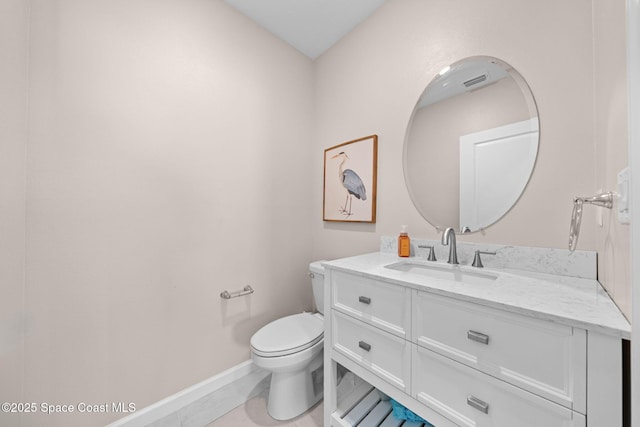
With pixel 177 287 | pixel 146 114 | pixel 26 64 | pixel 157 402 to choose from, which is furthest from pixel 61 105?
pixel 157 402

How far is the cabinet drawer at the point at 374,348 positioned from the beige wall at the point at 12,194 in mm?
1295

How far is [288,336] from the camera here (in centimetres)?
138

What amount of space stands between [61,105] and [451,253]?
6.19 feet

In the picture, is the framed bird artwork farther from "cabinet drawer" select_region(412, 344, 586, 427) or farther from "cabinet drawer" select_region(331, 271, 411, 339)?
"cabinet drawer" select_region(412, 344, 586, 427)

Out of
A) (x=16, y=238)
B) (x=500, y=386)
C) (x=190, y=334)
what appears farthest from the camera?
(x=190, y=334)

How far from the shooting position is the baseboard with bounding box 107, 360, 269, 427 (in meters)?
1.20

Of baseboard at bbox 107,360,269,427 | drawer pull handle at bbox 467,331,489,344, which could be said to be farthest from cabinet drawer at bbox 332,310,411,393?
baseboard at bbox 107,360,269,427

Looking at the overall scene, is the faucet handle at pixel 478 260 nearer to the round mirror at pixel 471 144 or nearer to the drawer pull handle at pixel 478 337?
the round mirror at pixel 471 144

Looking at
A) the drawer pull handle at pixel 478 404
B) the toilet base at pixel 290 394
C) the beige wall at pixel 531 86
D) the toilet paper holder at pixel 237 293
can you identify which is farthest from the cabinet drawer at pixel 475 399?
the toilet paper holder at pixel 237 293

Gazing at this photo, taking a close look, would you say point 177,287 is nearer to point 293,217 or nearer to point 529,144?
point 293,217

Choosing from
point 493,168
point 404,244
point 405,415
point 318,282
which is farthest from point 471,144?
point 405,415

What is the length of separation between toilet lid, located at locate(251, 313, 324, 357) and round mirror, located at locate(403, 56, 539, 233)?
965mm

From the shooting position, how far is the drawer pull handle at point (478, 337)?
0.67 metres

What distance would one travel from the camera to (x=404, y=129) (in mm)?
1401
